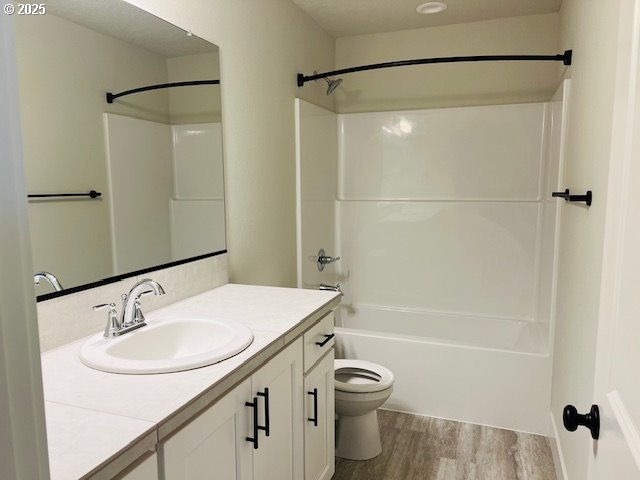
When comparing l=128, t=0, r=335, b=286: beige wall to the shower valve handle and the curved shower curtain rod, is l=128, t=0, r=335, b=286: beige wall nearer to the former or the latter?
the curved shower curtain rod

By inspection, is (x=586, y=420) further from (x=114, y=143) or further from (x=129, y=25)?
(x=129, y=25)

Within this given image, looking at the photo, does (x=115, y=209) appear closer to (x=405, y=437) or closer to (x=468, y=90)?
(x=405, y=437)

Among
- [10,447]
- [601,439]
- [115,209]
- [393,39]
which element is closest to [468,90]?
[393,39]

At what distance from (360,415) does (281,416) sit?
95 cm

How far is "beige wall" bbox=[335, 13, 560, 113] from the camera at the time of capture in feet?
9.96

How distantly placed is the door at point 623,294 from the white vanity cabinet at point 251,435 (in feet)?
2.65

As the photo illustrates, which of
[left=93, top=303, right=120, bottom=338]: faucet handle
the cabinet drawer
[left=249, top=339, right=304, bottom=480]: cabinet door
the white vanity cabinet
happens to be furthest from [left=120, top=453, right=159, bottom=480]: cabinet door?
the cabinet drawer

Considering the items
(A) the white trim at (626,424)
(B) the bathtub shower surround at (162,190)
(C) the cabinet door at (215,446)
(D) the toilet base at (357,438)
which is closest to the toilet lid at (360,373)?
(D) the toilet base at (357,438)

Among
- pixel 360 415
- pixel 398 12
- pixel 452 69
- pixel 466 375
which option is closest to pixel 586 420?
pixel 360 415

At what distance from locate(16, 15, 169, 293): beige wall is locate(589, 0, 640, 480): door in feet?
4.46

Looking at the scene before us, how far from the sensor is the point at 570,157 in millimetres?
2250

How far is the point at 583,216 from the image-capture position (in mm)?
1764

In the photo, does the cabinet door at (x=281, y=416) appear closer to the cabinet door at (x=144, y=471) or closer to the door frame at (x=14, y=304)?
the cabinet door at (x=144, y=471)

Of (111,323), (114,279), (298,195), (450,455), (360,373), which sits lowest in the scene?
(450,455)
